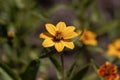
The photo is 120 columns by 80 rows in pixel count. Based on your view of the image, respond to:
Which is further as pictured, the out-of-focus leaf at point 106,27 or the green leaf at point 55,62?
the out-of-focus leaf at point 106,27

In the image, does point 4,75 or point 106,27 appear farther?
point 106,27

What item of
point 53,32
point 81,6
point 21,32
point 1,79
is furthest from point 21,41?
point 53,32

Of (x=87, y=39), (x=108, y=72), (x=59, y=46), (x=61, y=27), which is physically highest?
Answer: (x=87, y=39)

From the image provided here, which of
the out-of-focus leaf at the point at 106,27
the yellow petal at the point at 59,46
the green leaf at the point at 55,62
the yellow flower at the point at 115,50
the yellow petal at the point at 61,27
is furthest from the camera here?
the out-of-focus leaf at the point at 106,27

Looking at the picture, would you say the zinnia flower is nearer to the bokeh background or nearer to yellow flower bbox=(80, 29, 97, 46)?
the bokeh background

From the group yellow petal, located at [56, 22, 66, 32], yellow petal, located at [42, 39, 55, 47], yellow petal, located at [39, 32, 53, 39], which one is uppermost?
yellow petal, located at [56, 22, 66, 32]

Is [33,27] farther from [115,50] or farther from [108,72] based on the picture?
[108,72]

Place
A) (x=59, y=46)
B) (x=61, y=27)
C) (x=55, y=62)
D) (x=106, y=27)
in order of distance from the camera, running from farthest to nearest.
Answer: (x=106, y=27)
(x=55, y=62)
(x=61, y=27)
(x=59, y=46)

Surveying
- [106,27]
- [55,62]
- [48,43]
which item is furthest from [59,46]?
[106,27]

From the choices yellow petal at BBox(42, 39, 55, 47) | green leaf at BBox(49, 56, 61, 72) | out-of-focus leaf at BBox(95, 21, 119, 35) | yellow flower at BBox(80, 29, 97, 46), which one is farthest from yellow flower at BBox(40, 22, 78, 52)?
out-of-focus leaf at BBox(95, 21, 119, 35)

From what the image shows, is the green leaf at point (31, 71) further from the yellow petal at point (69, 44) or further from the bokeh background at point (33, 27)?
the yellow petal at point (69, 44)

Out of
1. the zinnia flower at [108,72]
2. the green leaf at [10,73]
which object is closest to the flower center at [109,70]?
the zinnia flower at [108,72]
